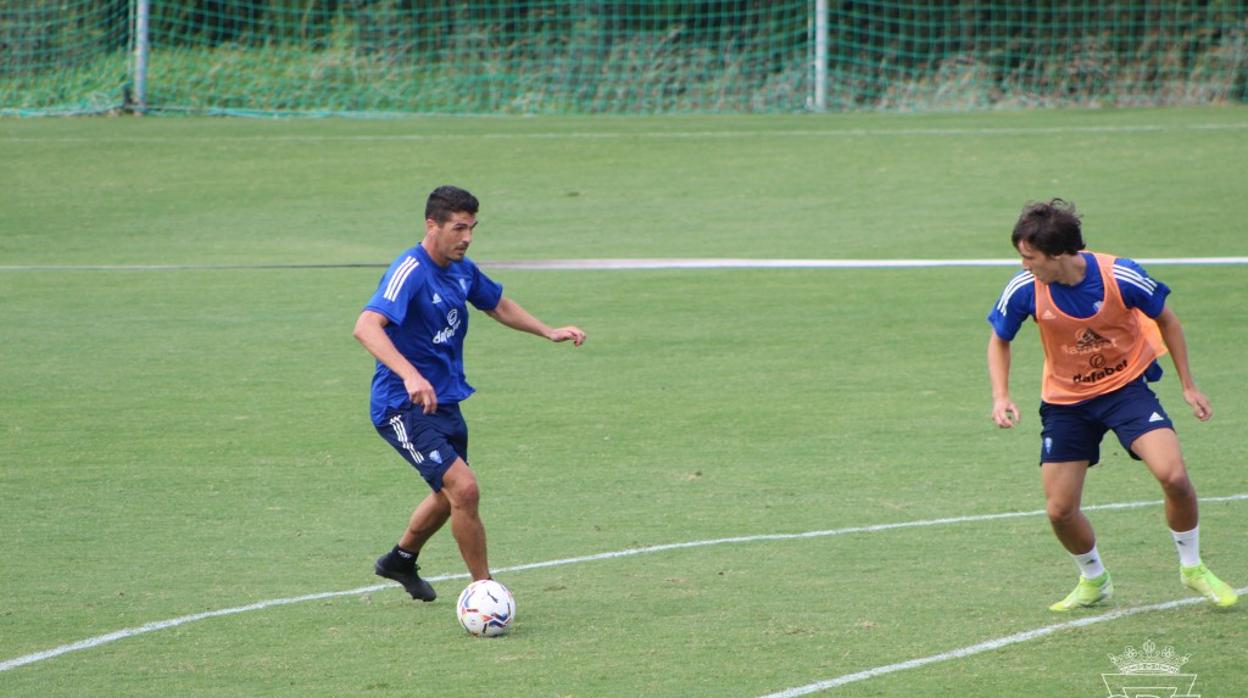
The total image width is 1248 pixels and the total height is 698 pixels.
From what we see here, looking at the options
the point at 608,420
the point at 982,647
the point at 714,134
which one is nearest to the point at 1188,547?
the point at 982,647

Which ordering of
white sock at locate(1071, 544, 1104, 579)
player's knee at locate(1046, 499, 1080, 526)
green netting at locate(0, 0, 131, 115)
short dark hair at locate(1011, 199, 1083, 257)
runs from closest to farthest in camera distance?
short dark hair at locate(1011, 199, 1083, 257)
player's knee at locate(1046, 499, 1080, 526)
white sock at locate(1071, 544, 1104, 579)
green netting at locate(0, 0, 131, 115)

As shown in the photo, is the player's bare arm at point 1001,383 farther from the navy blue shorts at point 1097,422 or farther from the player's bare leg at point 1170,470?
the player's bare leg at point 1170,470

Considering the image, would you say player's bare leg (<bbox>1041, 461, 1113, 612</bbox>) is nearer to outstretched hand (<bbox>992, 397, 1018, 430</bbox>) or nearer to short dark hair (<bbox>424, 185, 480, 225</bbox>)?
outstretched hand (<bbox>992, 397, 1018, 430</bbox>)

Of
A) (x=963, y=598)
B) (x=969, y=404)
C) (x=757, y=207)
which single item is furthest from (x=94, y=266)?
(x=963, y=598)

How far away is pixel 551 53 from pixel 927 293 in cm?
1477

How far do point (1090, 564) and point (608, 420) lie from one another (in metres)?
5.33

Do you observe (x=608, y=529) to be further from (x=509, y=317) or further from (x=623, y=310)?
(x=623, y=310)

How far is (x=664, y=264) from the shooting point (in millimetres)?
18156

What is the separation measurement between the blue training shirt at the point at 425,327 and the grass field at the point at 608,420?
3.38 ft

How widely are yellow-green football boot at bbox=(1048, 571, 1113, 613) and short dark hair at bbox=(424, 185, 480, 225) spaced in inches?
125

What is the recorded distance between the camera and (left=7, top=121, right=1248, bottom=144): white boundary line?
83.0ft

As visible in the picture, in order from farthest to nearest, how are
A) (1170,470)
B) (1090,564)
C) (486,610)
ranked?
(1090,564)
(486,610)
(1170,470)

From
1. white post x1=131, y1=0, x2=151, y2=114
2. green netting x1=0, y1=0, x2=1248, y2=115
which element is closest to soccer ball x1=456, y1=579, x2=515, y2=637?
white post x1=131, y1=0, x2=151, y2=114

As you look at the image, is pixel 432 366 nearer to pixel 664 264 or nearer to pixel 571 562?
pixel 571 562
